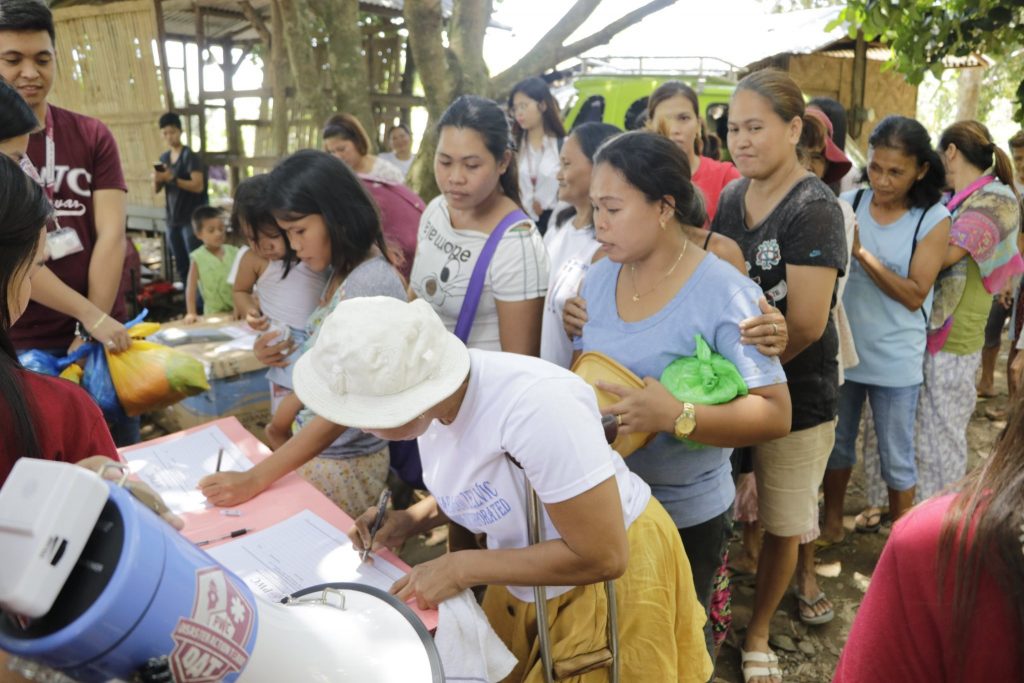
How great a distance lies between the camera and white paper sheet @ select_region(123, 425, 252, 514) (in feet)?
5.98

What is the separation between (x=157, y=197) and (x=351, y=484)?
21.7 feet

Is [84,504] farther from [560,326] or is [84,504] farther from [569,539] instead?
[560,326]

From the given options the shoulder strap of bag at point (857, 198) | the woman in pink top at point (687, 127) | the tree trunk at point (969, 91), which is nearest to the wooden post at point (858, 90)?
the tree trunk at point (969, 91)

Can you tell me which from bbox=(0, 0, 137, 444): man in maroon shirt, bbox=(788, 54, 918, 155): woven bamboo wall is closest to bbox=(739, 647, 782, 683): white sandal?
bbox=(0, 0, 137, 444): man in maroon shirt

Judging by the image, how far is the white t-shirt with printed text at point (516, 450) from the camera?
1232 millimetres

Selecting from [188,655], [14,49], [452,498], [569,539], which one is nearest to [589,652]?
[569,539]

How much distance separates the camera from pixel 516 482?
1355mm

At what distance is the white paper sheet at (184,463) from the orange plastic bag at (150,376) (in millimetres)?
212

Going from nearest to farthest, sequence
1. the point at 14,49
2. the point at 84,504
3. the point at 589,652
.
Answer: the point at 84,504
the point at 589,652
the point at 14,49

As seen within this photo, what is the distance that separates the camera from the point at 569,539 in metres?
1.27

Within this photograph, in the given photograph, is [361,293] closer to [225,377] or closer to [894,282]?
[894,282]

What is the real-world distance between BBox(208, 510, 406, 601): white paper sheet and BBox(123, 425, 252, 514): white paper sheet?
0.25 m

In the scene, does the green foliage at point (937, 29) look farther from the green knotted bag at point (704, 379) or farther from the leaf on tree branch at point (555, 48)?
the leaf on tree branch at point (555, 48)

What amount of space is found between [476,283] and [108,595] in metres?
1.63
